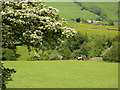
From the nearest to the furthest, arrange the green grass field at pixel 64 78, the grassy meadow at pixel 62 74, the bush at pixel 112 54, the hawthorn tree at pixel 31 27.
Answer: the hawthorn tree at pixel 31 27 → the green grass field at pixel 64 78 → the grassy meadow at pixel 62 74 → the bush at pixel 112 54

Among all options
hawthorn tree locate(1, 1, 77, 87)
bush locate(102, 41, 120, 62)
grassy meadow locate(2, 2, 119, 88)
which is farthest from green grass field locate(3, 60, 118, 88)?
hawthorn tree locate(1, 1, 77, 87)

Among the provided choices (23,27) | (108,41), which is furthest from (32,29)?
(108,41)

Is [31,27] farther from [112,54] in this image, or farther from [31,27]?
[112,54]

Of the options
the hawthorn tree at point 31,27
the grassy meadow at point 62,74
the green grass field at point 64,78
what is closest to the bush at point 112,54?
the grassy meadow at point 62,74

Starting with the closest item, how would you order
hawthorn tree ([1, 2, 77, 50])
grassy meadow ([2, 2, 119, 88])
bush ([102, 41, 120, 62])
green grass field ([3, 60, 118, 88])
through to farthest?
hawthorn tree ([1, 2, 77, 50]), green grass field ([3, 60, 118, 88]), grassy meadow ([2, 2, 119, 88]), bush ([102, 41, 120, 62])

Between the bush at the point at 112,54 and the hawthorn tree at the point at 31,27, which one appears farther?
the bush at the point at 112,54

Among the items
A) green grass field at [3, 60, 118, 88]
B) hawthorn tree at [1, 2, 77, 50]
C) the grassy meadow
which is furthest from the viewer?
the grassy meadow

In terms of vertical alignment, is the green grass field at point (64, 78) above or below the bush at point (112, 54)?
above

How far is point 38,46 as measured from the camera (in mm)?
11609

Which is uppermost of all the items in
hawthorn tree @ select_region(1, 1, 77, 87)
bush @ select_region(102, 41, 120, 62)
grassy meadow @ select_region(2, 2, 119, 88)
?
hawthorn tree @ select_region(1, 1, 77, 87)

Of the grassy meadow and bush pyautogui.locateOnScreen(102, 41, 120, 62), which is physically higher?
the grassy meadow

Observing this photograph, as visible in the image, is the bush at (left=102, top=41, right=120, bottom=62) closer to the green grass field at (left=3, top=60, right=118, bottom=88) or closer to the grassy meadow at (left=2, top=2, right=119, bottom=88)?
the grassy meadow at (left=2, top=2, right=119, bottom=88)

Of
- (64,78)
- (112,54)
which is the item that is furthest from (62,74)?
(112,54)

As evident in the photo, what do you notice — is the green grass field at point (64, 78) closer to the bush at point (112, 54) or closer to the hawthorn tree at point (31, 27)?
the bush at point (112, 54)
